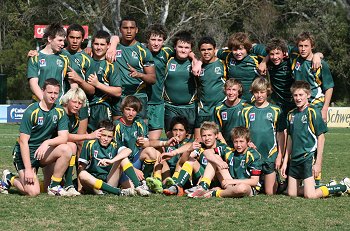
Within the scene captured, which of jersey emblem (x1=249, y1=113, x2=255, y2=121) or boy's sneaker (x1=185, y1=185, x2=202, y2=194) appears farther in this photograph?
jersey emblem (x1=249, y1=113, x2=255, y2=121)

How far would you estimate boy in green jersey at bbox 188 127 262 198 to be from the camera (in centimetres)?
833

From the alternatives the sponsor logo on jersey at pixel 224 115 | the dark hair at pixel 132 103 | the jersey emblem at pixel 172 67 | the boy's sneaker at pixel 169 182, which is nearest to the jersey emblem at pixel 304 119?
the sponsor logo on jersey at pixel 224 115

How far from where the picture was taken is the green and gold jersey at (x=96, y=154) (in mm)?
8602

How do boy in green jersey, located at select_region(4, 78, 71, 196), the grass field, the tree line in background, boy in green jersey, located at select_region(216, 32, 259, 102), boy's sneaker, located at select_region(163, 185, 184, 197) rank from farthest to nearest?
the tree line in background
boy in green jersey, located at select_region(216, 32, 259, 102)
boy's sneaker, located at select_region(163, 185, 184, 197)
boy in green jersey, located at select_region(4, 78, 71, 196)
the grass field

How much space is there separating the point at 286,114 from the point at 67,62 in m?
2.84

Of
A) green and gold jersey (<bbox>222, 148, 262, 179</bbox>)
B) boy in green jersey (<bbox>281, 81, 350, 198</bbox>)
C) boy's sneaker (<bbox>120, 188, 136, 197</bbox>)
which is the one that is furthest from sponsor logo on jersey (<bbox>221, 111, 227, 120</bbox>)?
boy's sneaker (<bbox>120, 188, 136, 197</bbox>)

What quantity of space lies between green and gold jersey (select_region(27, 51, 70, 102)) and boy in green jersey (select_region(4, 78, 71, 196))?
2.13ft

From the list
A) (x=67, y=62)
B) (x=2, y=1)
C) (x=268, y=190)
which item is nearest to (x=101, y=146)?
(x=67, y=62)

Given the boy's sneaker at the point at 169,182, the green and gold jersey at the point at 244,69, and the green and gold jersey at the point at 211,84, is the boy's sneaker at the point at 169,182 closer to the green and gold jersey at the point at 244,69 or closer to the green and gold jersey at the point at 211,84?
the green and gold jersey at the point at 211,84

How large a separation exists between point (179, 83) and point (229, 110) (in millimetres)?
1020

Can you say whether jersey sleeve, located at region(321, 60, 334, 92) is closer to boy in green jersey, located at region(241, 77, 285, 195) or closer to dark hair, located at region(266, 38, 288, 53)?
dark hair, located at region(266, 38, 288, 53)

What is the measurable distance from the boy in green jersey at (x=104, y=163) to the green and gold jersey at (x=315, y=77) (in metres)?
2.39

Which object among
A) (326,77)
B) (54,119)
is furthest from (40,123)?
(326,77)

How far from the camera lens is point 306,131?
28.2ft
